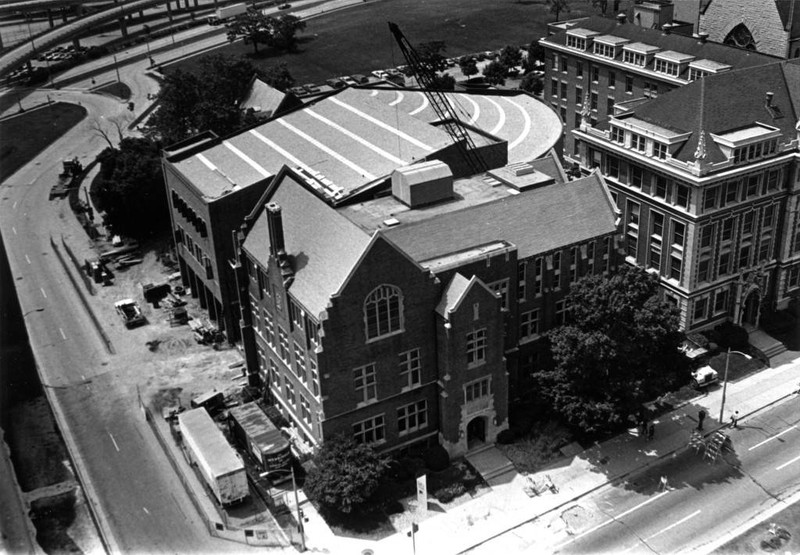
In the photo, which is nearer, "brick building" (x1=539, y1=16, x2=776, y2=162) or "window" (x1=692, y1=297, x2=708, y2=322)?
"window" (x1=692, y1=297, x2=708, y2=322)

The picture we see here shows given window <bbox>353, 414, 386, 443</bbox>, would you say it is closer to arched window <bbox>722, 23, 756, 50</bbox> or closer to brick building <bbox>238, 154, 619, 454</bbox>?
brick building <bbox>238, 154, 619, 454</bbox>

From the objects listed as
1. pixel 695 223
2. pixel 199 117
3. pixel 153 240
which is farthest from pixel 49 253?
pixel 695 223

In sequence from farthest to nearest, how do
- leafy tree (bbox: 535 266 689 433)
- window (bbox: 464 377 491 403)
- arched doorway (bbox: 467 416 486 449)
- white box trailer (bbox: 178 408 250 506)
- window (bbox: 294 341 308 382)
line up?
arched doorway (bbox: 467 416 486 449)
window (bbox: 464 377 491 403)
window (bbox: 294 341 308 382)
leafy tree (bbox: 535 266 689 433)
white box trailer (bbox: 178 408 250 506)

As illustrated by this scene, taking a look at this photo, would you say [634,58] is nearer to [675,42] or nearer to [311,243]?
[675,42]

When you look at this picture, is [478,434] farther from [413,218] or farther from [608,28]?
[608,28]

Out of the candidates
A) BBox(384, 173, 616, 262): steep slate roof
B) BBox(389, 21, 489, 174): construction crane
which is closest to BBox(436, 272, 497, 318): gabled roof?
BBox(384, 173, 616, 262): steep slate roof

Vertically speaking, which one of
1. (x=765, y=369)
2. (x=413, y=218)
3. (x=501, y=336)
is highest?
(x=413, y=218)
